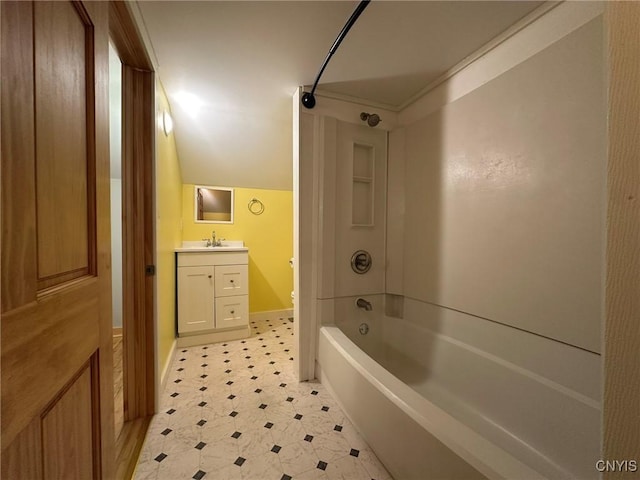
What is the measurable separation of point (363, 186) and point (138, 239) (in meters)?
1.67

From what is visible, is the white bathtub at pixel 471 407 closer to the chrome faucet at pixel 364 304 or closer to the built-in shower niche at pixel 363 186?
the chrome faucet at pixel 364 304

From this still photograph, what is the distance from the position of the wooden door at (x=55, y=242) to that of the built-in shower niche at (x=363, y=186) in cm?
164

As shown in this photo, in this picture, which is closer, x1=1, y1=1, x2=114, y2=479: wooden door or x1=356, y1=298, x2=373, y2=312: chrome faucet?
x1=1, y1=1, x2=114, y2=479: wooden door

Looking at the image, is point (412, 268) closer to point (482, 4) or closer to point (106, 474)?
point (482, 4)

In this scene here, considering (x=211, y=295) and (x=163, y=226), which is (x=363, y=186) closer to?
(x=163, y=226)

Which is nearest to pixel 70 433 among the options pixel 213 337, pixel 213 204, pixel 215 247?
pixel 213 337

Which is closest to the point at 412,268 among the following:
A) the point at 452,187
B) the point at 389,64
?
the point at 452,187

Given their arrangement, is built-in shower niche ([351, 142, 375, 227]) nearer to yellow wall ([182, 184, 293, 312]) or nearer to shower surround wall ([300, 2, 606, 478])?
shower surround wall ([300, 2, 606, 478])

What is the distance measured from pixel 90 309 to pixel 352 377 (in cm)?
126

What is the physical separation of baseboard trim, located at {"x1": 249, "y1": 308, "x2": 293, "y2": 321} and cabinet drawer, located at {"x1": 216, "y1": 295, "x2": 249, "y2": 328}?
51 centimetres

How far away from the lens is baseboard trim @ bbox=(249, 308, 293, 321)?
310 centimetres

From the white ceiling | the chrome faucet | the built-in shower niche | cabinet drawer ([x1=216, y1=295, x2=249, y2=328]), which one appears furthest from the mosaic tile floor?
the white ceiling

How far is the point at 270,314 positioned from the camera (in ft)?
10.5

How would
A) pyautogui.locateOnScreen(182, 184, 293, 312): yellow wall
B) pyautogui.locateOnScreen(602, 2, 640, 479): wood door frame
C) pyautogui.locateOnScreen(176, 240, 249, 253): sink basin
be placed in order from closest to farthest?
pyautogui.locateOnScreen(602, 2, 640, 479): wood door frame < pyautogui.locateOnScreen(176, 240, 249, 253): sink basin < pyautogui.locateOnScreen(182, 184, 293, 312): yellow wall
